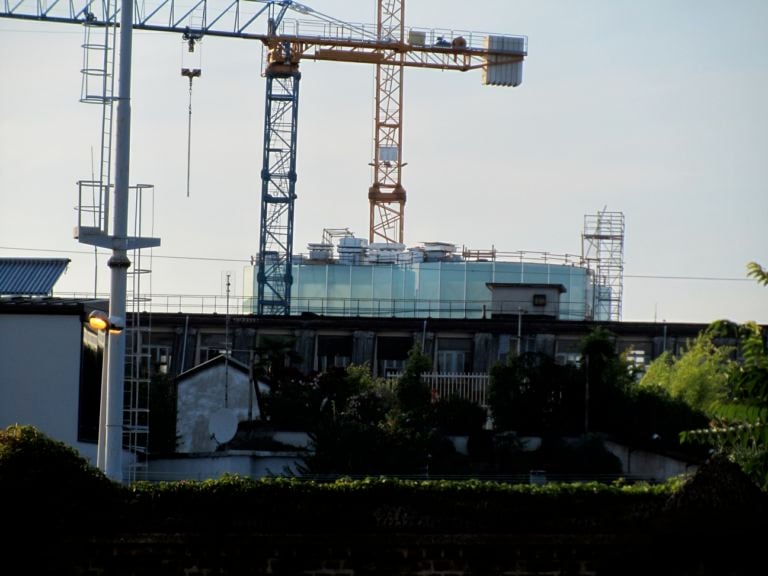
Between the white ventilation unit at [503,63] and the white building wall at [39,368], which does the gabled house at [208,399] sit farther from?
the white ventilation unit at [503,63]

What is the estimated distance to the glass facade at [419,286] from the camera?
290ft

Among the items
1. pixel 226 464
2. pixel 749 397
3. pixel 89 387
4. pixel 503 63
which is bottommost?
pixel 226 464

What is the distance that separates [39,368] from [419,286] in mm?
Result: 54760

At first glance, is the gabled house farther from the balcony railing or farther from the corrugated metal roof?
the balcony railing

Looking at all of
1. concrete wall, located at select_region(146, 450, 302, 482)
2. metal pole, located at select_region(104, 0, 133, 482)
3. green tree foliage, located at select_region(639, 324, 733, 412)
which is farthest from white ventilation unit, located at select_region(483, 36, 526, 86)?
metal pole, located at select_region(104, 0, 133, 482)

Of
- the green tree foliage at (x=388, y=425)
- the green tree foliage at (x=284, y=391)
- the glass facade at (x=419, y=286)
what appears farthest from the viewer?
the glass facade at (x=419, y=286)

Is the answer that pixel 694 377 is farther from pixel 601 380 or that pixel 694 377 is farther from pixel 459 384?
pixel 601 380

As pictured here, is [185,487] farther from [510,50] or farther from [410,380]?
[510,50]

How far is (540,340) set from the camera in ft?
246

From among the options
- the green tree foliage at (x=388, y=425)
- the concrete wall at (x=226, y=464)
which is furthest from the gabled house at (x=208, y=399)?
the concrete wall at (x=226, y=464)

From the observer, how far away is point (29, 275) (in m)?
43.0

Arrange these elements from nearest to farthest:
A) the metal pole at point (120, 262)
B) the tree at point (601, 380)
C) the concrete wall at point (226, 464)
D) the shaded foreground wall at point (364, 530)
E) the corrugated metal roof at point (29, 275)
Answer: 1. the shaded foreground wall at point (364, 530)
2. the metal pole at point (120, 262)
3. the concrete wall at point (226, 464)
4. the corrugated metal roof at point (29, 275)
5. the tree at point (601, 380)

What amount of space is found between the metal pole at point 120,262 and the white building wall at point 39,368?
41.1 feet

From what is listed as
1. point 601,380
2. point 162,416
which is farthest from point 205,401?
point 601,380
